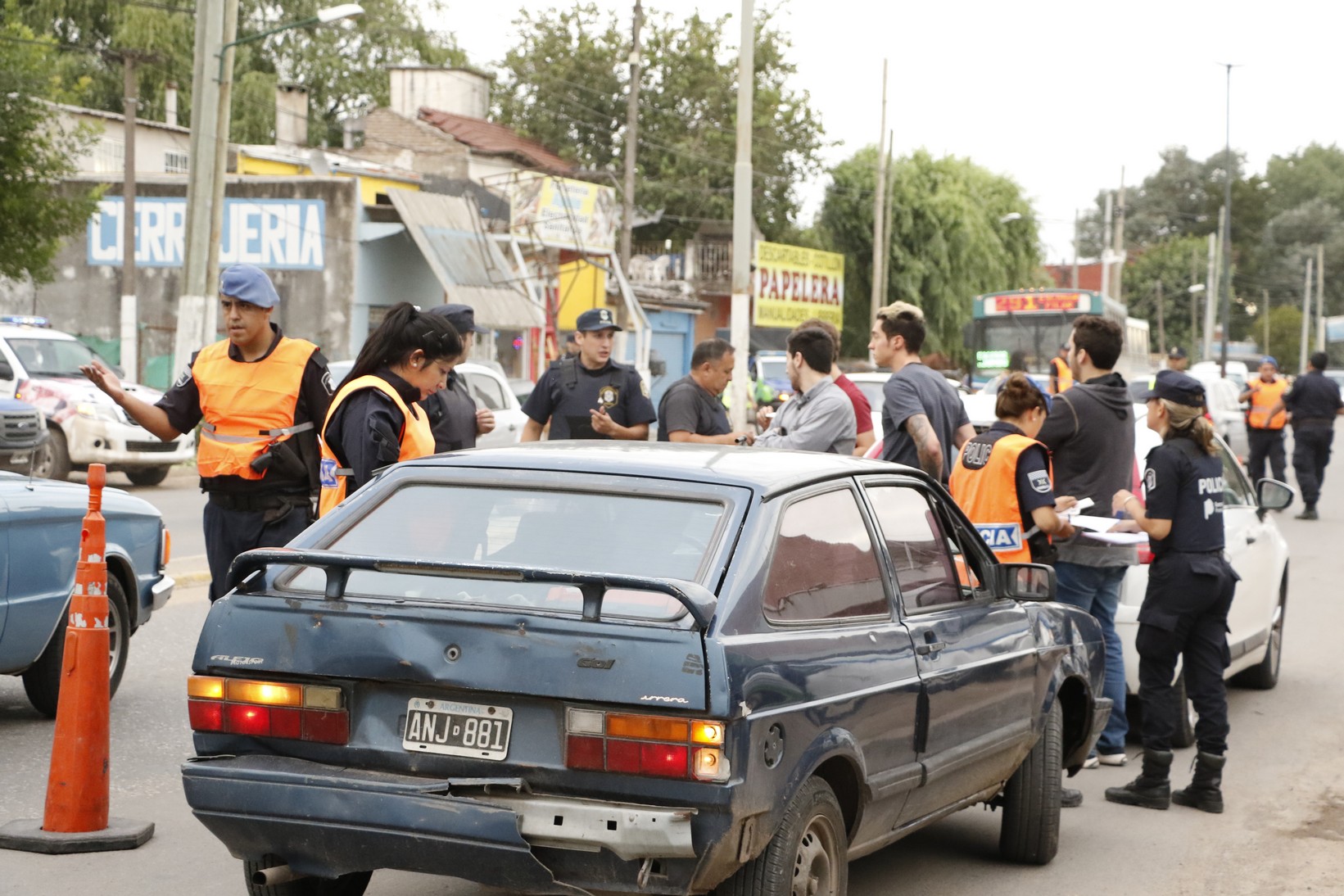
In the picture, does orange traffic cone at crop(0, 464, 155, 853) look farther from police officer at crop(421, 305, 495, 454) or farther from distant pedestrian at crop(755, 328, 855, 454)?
distant pedestrian at crop(755, 328, 855, 454)

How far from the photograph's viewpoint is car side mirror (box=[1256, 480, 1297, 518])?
8.97 metres

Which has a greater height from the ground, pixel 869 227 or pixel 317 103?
pixel 317 103

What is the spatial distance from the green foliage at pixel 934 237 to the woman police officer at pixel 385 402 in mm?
50119

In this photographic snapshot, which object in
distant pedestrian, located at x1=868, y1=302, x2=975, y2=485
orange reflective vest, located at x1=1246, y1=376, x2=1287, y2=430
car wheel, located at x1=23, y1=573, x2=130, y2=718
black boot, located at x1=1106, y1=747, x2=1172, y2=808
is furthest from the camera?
orange reflective vest, located at x1=1246, y1=376, x2=1287, y2=430

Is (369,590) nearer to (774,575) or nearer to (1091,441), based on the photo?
(774,575)

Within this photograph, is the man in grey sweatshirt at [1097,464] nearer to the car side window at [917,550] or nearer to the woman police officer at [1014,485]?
the woman police officer at [1014,485]

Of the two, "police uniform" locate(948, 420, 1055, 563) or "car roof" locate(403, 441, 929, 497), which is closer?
"car roof" locate(403, 441, 929, 497)

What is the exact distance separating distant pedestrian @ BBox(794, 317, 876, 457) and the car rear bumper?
15.0 ft

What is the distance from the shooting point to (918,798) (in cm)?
488

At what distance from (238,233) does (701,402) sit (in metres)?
27.4

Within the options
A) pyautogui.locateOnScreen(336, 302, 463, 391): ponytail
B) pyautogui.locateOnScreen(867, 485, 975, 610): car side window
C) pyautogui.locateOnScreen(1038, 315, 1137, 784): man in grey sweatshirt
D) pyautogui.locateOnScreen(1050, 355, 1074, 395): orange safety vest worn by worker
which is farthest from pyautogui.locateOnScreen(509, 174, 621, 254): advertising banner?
pyautogui.locateOnScreen(867, 485, 975, 610): car side window

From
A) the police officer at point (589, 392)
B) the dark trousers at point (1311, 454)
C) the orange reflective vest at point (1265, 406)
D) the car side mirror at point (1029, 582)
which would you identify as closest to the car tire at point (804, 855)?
the car side mirror at point (1029, 582)

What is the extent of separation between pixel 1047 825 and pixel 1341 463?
103 ft

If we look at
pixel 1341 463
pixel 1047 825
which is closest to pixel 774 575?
pixel 1047 825
